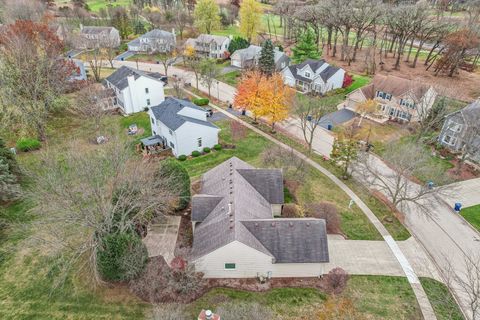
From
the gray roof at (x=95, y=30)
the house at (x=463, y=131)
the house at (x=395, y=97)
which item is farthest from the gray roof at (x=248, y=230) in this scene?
the gray roof at (x=95, y=30)

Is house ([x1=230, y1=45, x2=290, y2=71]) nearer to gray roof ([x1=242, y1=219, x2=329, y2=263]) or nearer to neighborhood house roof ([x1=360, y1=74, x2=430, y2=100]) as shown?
neighborhood house roof ([x1=360, y1=74, x2=430, y2=100])

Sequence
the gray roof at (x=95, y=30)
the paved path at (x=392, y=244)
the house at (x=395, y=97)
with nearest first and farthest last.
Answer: the paved path at (x=392, y=244)
the house at (x=395, y=97)
the gray roof at (x=95, y=30)

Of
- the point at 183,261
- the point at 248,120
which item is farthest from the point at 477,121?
the point at 183,261

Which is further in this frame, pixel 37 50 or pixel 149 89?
pixel 149 89

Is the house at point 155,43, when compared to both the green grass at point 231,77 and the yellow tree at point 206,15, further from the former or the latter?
the green grass at point 231,77

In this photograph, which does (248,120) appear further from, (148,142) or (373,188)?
(373,188)

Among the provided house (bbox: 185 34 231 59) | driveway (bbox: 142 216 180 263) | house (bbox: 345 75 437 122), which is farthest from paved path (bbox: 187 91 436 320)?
house (bbox: 185 34 231 59)
